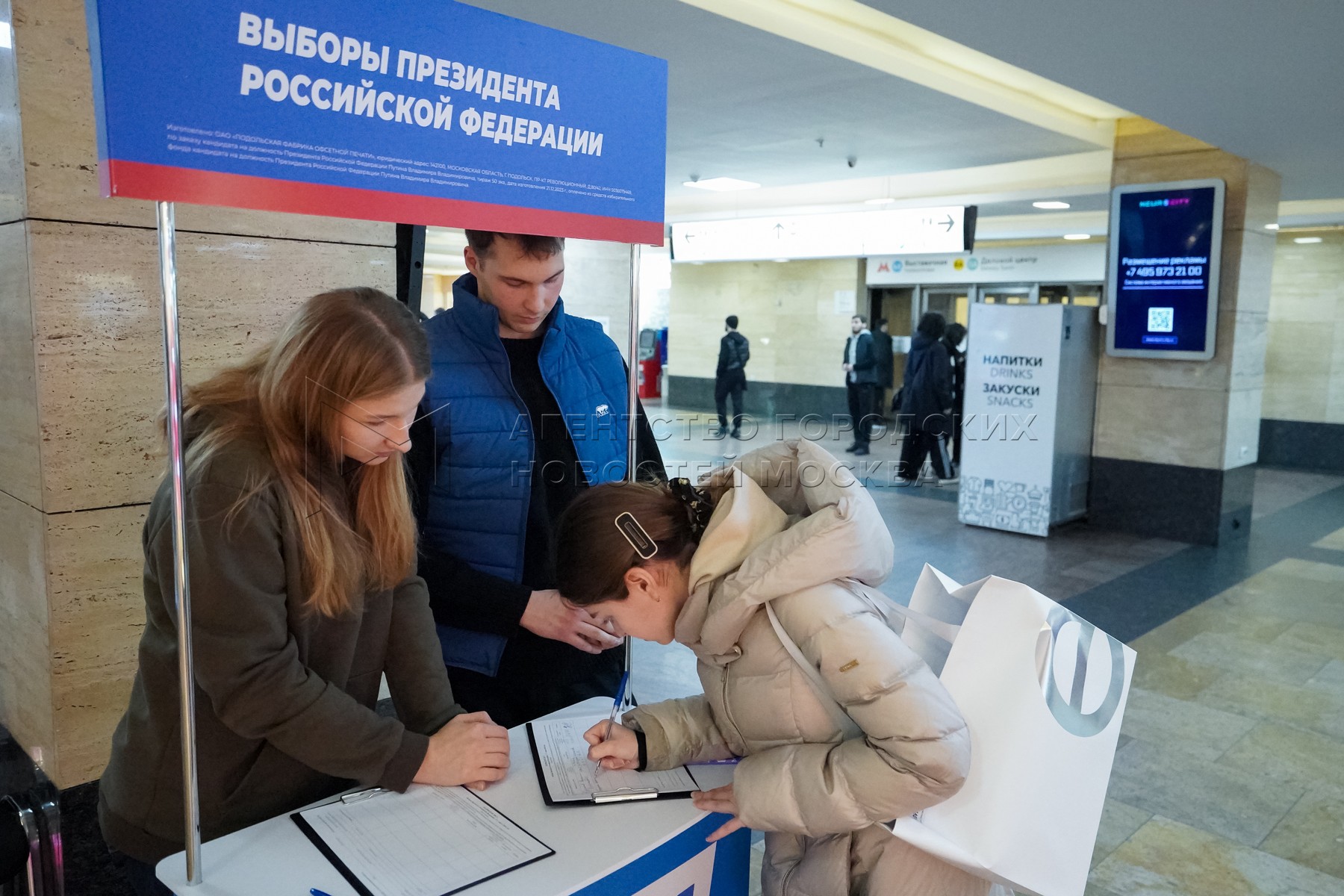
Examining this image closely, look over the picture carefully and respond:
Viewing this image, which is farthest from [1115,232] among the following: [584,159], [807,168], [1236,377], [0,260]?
[0,260]

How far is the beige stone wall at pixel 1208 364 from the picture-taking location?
6211mm

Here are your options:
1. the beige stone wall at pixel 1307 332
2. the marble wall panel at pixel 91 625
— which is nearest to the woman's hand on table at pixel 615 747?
the marble wall panel at pixel 91 625

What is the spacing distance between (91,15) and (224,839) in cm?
107

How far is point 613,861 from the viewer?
4.18ft

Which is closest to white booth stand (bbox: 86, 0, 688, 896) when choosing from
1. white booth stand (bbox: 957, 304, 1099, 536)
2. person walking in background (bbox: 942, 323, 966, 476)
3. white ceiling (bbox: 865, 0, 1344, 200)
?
white ceiling (bbox: 865, 0, 1344, 200)

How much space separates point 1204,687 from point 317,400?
4043 millimetres

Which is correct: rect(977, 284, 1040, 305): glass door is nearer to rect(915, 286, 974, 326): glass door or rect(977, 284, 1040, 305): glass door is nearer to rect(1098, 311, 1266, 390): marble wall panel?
rect(915, 286, 974, 326): glass door

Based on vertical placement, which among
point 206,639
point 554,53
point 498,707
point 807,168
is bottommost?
point 498,707

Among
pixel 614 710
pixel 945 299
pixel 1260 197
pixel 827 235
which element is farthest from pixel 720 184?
pixel 614 710

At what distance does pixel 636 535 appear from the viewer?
1.36 m

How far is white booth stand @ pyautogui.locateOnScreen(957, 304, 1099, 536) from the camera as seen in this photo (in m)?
6.52

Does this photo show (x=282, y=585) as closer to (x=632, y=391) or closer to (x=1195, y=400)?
(x=632, y=391)

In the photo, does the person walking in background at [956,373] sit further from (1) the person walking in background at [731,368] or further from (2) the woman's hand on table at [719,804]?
(2) the woman's hand on table at [719,804]

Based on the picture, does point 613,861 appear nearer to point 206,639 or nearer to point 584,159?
point 206,639
